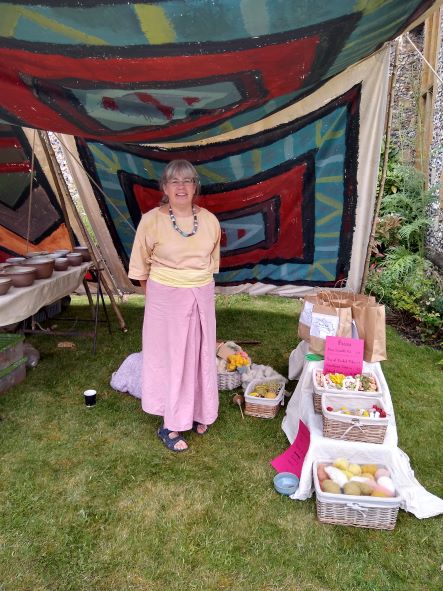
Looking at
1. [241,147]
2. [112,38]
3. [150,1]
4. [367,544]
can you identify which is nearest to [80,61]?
[112,38]

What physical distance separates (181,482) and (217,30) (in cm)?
191

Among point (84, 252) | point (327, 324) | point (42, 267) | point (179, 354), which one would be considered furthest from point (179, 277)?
point (84, 252)

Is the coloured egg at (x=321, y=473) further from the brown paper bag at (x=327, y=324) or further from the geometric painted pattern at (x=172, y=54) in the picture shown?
the geometric painted pattern at (x=172, y=54)

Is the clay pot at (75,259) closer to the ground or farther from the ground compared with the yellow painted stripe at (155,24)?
closer to the ground

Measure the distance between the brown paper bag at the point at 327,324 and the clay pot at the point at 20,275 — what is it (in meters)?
1.86

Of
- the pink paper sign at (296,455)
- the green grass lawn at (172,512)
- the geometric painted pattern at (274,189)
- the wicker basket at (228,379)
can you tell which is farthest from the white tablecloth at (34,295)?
the pink paper sign at (296,455)

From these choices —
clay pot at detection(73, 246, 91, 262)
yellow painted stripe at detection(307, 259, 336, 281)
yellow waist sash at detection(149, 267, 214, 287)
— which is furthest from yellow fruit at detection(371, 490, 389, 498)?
clay pot at detection(73, 246, 91, 262)

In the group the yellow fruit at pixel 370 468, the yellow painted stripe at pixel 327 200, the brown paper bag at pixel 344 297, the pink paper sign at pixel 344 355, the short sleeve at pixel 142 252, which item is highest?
the yellow painted stripe at pixel 327 200

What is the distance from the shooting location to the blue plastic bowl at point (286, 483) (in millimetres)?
1989

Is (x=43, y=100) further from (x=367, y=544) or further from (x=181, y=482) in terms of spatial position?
(x=367, y=544)

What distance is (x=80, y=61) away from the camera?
1676 millimetres

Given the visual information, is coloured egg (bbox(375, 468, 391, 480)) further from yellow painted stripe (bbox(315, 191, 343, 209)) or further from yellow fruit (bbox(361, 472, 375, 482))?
yellow painted stripe (bbox(315, 191, 343, 209))

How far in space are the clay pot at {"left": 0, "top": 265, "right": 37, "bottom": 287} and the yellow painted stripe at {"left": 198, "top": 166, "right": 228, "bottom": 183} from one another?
1445 millimetres

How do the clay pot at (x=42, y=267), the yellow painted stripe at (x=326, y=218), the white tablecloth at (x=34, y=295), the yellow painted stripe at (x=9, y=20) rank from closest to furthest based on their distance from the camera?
the yellow painted stripe at (x=9, y=20)
the white tablecloth at (x=34, y=295)
the clay pot at (x=42, y=267)
the yellow painted stripe at (x=326, y=218)
